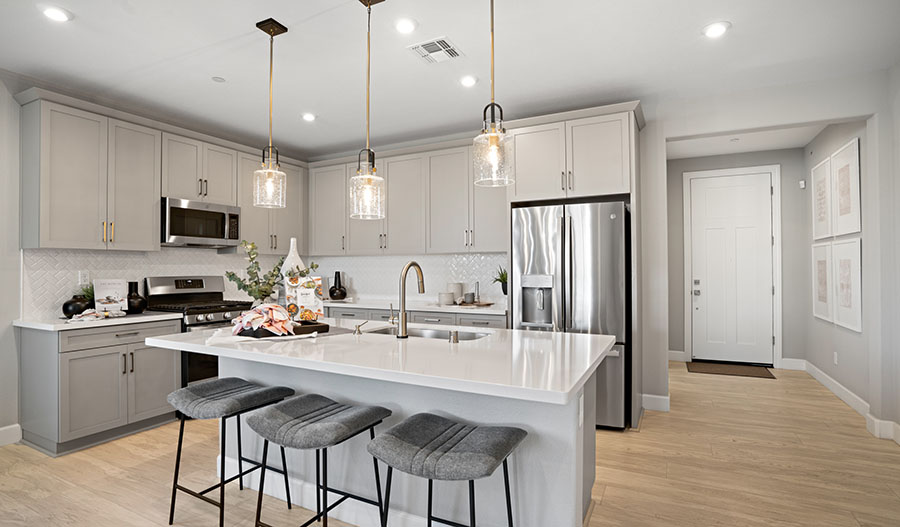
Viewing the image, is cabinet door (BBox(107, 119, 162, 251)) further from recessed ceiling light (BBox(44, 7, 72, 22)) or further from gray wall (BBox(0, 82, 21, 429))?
recessed ceiling light (BBox(44, 7, 72, 22))

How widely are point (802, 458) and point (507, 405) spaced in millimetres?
2432

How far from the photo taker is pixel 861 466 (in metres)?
2.90

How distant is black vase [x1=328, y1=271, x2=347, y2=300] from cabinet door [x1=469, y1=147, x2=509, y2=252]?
5.70ft

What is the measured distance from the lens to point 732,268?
5.87 metres

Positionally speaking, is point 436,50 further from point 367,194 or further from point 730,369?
point 730,369

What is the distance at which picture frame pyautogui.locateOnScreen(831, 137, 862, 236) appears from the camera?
389 cm

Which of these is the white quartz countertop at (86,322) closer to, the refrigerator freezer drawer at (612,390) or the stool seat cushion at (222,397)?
the stool seat cushion at (222,397)

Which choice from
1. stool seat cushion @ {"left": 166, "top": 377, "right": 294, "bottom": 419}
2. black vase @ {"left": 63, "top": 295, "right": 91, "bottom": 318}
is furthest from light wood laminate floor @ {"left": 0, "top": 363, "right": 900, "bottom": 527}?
black vase @ {"left": 63, "top": 295, "right": 91, "bottom": 318}

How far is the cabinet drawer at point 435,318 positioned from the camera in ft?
14.1

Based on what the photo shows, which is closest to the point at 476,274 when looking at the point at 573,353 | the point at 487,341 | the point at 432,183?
the point at 432,183

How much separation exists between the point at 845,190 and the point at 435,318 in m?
3.86

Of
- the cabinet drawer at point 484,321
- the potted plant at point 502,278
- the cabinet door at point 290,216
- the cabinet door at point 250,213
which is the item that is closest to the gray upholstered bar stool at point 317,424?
the cabinet drawer at point 484,321

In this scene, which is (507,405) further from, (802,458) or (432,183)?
(432,183)

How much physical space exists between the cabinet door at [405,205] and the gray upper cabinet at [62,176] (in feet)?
8.11
